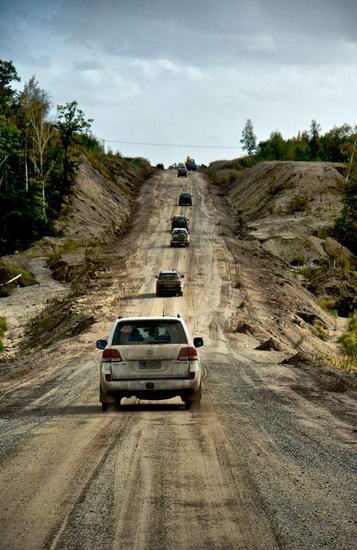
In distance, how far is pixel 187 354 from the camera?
1441 centimetres

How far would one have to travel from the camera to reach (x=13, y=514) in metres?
7.27

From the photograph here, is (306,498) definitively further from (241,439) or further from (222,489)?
(241,439)

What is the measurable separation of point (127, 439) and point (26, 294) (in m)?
44.7

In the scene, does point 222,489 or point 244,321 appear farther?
point 244,321

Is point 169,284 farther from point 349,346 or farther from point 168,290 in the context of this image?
point 349,346

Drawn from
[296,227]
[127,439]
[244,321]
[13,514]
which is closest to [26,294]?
[244,321]

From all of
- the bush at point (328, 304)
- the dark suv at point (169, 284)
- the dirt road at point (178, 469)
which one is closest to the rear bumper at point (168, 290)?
the dark suv at point (169, 284)

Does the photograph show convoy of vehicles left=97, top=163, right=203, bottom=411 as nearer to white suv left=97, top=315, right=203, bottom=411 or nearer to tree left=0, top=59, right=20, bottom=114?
white suv left=97, top=315, right=203, bottom=411

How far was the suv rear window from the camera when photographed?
1454 centimetres

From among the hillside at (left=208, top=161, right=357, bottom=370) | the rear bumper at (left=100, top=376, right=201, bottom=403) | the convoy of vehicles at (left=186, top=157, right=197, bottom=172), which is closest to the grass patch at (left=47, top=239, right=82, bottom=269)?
the hillside at (left=208, top=161, right=357, bottom=370)

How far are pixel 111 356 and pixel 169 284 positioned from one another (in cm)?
3471

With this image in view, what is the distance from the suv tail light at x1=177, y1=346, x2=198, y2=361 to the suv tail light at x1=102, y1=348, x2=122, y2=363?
1.06 metres

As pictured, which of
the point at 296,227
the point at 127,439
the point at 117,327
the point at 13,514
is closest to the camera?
the point at 13,514

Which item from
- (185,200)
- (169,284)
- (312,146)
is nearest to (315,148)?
(312,146)
